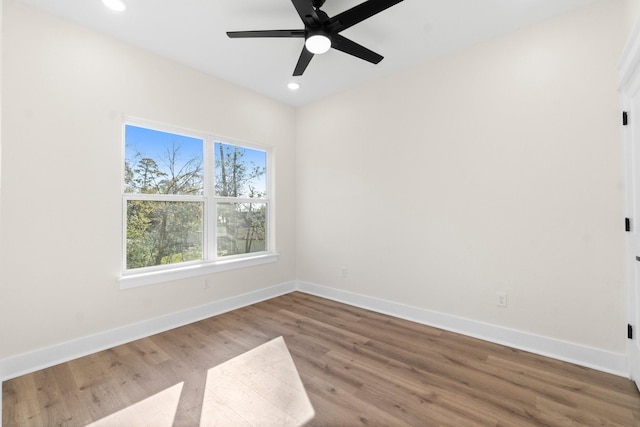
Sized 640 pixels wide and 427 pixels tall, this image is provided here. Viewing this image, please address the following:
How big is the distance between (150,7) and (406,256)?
3389 millimetres

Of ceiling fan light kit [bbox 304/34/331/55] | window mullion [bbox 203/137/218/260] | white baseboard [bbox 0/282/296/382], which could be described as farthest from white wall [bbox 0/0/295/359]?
ceiling fan light kit [bbox 304/34/331/55]

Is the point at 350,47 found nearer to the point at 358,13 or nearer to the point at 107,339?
the point at 358,13

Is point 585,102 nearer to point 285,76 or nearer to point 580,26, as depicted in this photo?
point 580,26

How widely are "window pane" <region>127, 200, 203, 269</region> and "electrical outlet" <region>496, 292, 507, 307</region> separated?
→ 3254mm

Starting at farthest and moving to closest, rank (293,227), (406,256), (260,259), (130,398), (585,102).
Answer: (293,227)
(260,259)
(406,256)
(585,102)
(130,398)

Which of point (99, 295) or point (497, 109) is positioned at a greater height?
point (497, 109)

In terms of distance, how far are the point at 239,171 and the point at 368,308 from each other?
2.51 metres

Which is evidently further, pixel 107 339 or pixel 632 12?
pixel 107 339

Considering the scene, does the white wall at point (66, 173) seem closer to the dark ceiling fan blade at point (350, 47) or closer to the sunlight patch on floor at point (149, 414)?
the sunlight patch on floor at point (149, 414)

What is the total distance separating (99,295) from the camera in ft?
8.44

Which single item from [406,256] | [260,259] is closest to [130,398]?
[260,259]

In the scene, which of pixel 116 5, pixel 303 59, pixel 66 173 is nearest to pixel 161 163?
pixel 66 173

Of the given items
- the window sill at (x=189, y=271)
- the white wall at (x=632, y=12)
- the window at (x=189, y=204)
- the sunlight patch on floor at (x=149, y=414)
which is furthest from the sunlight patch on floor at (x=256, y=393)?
the white wall at (x=632, y=12)

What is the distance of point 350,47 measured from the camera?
7.64ft
